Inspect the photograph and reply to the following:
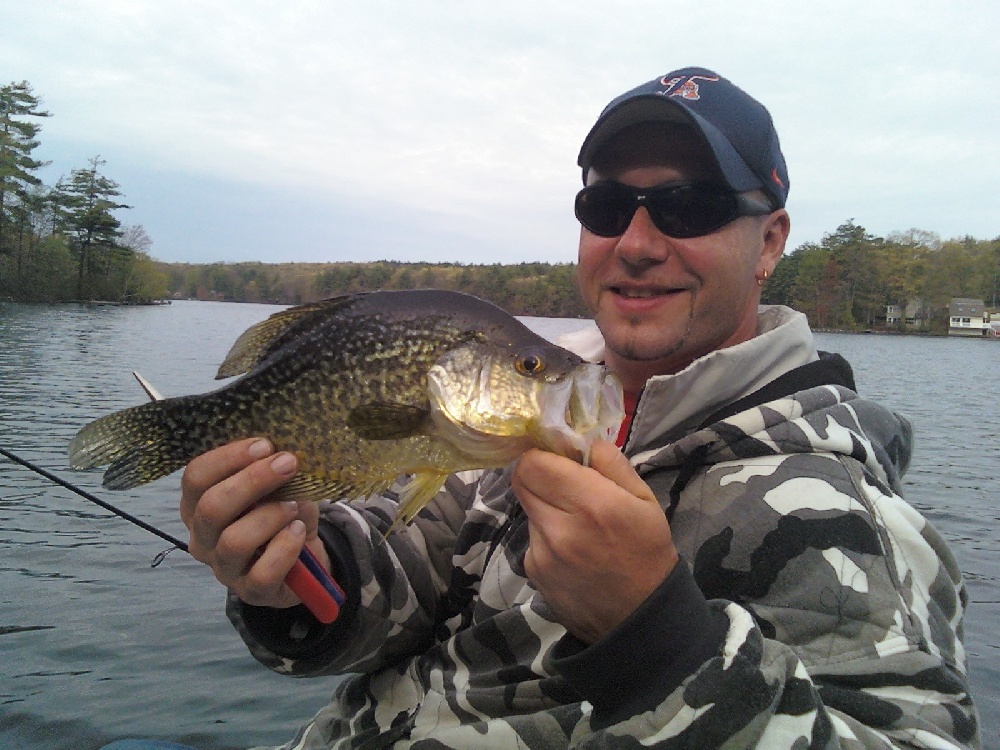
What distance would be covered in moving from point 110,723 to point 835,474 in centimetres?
589

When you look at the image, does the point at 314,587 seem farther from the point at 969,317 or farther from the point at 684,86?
the point at 969,317

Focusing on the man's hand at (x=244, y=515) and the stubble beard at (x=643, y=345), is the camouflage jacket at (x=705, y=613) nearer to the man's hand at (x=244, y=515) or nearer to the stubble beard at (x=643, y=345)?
the stubble beard at (x=643, y=345)

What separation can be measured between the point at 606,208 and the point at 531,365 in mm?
1144

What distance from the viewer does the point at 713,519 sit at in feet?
7.27

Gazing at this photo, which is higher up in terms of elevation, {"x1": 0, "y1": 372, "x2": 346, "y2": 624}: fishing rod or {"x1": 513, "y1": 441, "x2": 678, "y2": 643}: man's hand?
{"x1": 513, "y1": 441, "x2": 678, "y2": 643}: man's hand

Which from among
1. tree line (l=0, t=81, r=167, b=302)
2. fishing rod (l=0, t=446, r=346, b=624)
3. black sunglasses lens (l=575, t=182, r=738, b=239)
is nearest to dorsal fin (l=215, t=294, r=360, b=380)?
fishing rod (l=0, t=446, r=346, b=624)

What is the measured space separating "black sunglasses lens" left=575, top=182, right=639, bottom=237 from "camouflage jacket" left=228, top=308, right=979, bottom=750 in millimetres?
783

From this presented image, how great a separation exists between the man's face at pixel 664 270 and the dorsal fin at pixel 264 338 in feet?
4.08

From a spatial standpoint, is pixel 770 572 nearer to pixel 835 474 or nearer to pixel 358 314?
pixel 835 474

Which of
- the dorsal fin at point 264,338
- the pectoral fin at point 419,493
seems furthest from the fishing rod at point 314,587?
the dorsal fin at point 264,338

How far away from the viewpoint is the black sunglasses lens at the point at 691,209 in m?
2.93

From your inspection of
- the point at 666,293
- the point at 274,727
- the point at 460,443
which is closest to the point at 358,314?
the point at 460,443

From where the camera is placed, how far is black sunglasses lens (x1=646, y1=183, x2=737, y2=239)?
115 inches

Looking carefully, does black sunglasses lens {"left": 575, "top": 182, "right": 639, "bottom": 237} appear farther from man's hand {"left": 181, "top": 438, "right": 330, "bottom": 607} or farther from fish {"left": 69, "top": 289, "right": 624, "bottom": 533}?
man's hand {"left": 181, "top": 438, "right": 330, "bottom": 607}
